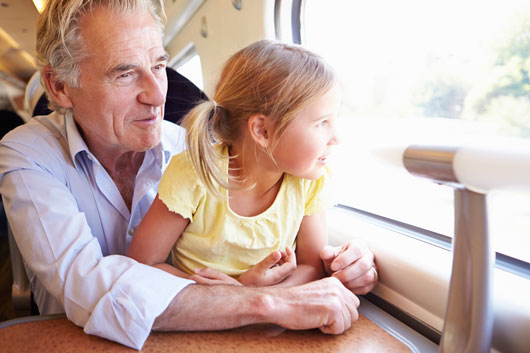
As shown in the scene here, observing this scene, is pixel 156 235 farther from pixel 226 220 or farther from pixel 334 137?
pixel 334 137

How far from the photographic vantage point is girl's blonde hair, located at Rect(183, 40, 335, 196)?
0.98 meters

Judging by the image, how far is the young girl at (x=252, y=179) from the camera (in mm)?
994

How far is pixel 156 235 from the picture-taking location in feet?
3.41

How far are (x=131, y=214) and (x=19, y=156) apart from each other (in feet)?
1.17

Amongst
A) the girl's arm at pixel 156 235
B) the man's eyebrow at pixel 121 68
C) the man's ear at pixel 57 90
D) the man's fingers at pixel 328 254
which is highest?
the man's eyebrow at pixel 121 68

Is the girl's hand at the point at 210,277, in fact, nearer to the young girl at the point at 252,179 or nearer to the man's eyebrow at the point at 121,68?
the young girl at the point at 252,179

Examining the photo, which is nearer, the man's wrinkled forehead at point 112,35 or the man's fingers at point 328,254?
the man's fingers at point 328,254

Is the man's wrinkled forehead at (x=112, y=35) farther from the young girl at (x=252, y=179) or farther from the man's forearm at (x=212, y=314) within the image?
the man's forearm at (x=212, y=314)

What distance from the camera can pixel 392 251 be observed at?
41.1 inches

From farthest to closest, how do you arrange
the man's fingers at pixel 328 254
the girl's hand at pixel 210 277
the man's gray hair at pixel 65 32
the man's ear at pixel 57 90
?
the man's ear at pixel 57 90 < the man's gray hair at pixel 65 32 < the man's fingers at pixel 328 254 < the girl's hand at pixel 210 277

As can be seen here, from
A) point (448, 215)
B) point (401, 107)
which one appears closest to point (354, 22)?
point (401, 107)

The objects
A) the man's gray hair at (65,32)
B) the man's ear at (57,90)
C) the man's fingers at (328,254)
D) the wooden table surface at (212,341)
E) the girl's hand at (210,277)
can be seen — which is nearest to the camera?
the wooden table surface at (212,341)

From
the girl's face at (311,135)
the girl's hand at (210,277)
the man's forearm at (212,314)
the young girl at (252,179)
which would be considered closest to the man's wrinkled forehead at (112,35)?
A: the young girl at (252,179)

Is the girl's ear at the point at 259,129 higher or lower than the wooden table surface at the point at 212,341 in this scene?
higher
